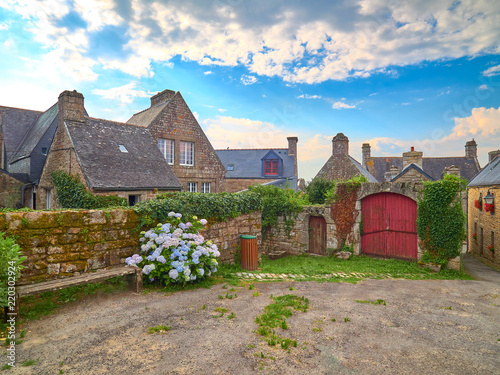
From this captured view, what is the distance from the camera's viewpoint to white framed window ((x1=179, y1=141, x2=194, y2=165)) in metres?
18.0

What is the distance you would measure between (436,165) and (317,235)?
83.8 ft

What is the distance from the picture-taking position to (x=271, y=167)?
2811 centimetres

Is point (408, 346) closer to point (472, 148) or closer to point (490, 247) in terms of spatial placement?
point (490, 247)

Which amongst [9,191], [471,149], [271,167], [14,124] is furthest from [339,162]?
[14,124]

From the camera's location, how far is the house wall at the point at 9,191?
51.0ft

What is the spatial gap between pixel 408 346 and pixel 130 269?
4635mm

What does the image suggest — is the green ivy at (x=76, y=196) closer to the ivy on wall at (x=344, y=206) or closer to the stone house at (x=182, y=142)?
the stone house at (x=182, y=142)

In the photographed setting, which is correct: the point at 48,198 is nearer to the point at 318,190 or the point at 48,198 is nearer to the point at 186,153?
the point at 186,153

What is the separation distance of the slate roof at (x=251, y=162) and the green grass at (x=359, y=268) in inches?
670

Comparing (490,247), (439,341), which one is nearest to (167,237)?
(439,341)

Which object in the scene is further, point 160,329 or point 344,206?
point 344,206

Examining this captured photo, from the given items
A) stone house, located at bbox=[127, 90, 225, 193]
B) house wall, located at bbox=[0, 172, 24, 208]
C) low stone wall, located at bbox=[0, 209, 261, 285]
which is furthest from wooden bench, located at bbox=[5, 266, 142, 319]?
house wall, located at bbox=[0, 172, 24, 208]

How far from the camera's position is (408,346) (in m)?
3.72

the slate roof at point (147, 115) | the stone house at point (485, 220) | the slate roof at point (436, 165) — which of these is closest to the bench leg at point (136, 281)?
the slate roof at point (147, 115)
